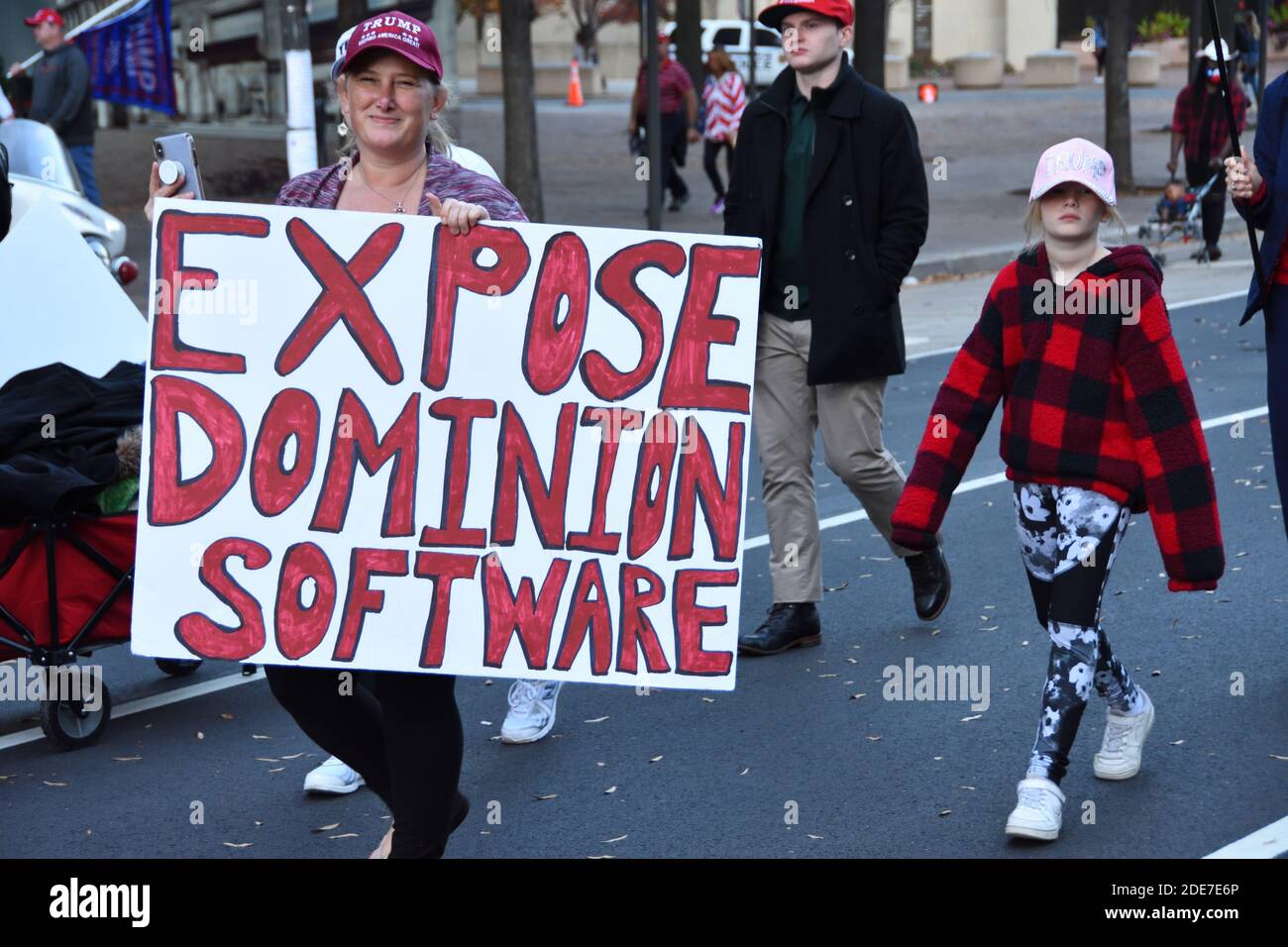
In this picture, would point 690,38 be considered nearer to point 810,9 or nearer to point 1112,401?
point 810,9

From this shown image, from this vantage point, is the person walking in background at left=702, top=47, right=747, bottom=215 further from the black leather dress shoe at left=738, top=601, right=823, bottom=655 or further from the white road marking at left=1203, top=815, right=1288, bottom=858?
the white road marking at left=1203, top=815, right=1288, bottom=858

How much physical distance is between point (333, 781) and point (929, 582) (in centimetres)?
238

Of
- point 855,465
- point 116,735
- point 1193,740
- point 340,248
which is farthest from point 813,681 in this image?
point 340,248

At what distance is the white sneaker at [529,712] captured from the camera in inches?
214

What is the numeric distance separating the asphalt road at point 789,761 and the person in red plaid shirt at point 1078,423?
1.33 feet

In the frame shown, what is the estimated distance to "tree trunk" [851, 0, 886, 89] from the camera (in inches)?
833

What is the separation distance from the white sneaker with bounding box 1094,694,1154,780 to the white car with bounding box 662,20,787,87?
33178 mm

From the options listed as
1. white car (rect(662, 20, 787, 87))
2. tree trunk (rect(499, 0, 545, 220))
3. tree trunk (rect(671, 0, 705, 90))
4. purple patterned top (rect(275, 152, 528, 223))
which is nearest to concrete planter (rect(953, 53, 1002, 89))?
white car (rect(662, 20, 787, 87))

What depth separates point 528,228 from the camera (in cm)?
401

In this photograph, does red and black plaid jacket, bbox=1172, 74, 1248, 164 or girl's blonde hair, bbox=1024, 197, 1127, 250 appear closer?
girl's blonde hair, bbox=1024, 197, 1127, 250

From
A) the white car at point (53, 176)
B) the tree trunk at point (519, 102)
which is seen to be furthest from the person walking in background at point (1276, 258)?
the tree trunk at point (519, 102)
